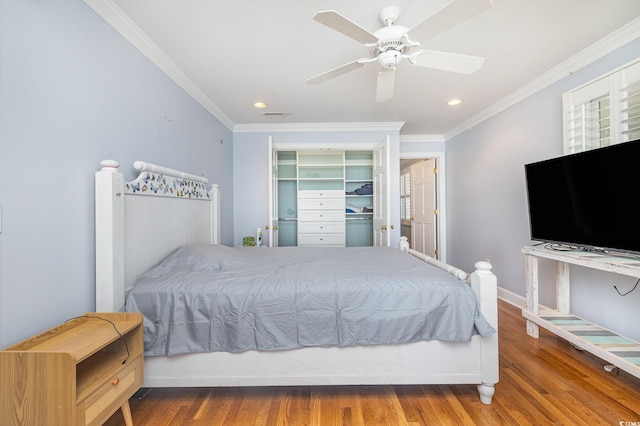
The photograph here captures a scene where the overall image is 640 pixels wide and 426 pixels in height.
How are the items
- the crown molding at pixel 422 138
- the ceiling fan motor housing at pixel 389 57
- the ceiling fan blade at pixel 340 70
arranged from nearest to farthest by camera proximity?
the ceiling fan motor housing at pixel 389 57
the ceiling fan blade at pixel 340 70
the crown molding at pixel 422 138

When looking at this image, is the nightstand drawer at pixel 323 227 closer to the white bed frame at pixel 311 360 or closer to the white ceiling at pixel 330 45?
the white ceiling at pixel 330 45

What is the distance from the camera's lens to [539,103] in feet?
8.81

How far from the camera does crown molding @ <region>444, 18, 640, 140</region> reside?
191 centimetres

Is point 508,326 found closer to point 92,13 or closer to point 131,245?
point 131,245

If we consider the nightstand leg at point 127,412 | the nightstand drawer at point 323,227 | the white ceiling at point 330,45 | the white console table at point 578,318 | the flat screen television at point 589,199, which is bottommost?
the nightstand leg at point 127,412

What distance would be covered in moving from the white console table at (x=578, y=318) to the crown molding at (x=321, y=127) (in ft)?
7.71

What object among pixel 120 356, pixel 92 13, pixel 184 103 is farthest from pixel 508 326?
pixel 92 13

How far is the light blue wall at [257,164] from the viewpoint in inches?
156

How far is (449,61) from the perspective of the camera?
166cm

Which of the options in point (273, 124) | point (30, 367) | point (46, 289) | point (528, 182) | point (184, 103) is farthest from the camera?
point (273, 124)

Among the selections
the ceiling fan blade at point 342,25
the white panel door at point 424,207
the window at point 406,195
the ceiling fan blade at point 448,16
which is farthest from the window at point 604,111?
the window at point 406,195

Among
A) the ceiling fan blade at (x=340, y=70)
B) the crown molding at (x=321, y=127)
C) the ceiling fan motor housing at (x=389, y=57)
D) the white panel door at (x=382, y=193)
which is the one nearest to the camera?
the ceiling fan motor housing at (x=389, y=57)

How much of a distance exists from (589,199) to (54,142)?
10.6 ft

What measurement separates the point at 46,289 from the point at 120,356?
47cm
